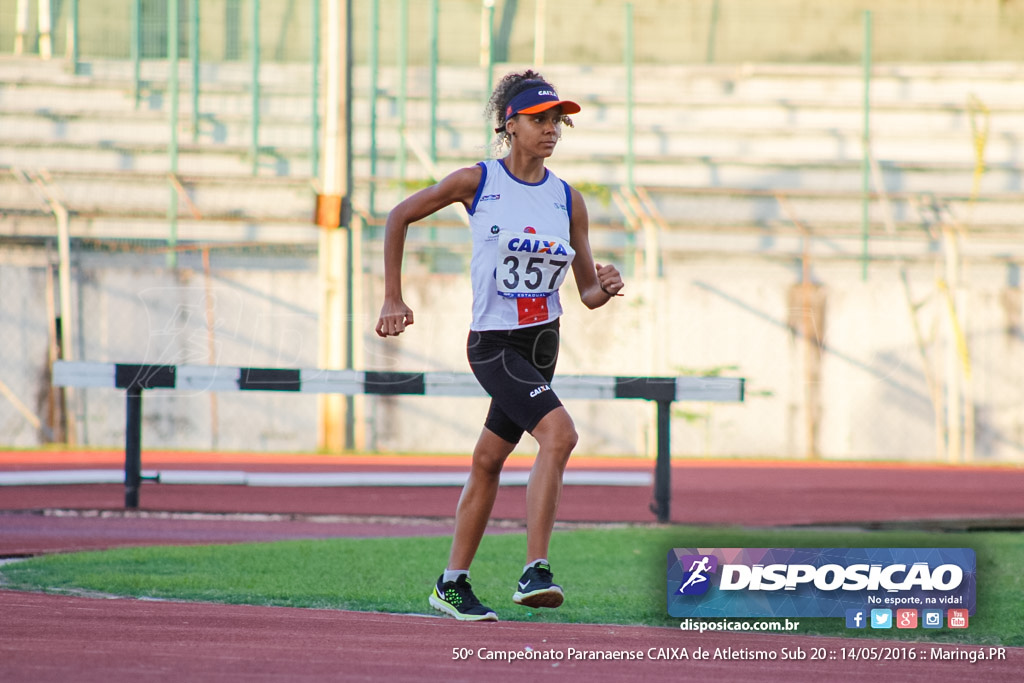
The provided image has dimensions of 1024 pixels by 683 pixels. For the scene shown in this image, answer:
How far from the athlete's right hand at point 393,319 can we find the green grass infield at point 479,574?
1.29 meters

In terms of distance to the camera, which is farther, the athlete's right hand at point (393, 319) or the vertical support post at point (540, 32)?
the vertical support post at point (540, 32)

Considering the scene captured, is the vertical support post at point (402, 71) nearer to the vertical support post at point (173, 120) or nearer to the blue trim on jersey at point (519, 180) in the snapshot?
the vertical support post at point (173, 120)

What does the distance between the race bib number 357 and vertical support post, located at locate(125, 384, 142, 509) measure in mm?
5593

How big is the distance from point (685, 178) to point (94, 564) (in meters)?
14.0

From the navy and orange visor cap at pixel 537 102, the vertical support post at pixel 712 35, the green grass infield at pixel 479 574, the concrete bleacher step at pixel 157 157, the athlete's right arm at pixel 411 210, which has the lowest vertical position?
the green grass infield at pixel 479 574

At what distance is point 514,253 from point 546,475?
76 centimetres

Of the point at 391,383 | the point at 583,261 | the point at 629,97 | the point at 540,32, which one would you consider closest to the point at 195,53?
the point at 540,32

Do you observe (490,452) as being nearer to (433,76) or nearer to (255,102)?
(433,76)

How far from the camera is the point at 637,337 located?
16.8 meters

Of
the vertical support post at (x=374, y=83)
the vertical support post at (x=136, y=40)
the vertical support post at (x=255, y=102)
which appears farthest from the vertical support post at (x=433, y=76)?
the vertical support post at (x=136, y=40)

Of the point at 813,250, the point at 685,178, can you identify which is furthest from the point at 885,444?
the point at 685,178

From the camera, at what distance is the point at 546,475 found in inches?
173

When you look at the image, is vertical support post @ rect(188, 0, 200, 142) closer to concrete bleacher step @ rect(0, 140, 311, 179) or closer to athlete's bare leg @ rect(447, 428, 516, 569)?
concrete bleacher step @ rect(0, 140, 311, 179)

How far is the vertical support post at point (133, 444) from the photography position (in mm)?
9430
